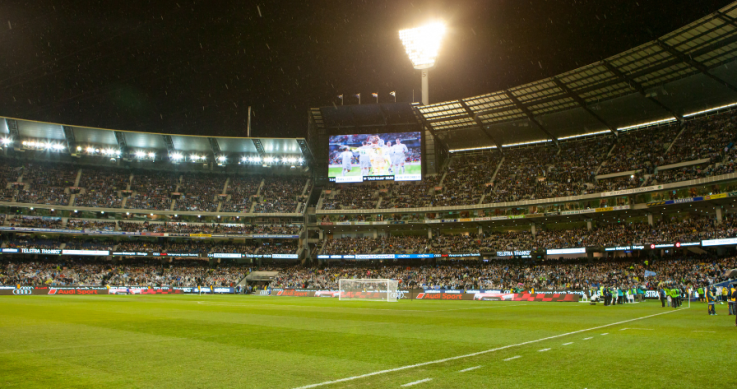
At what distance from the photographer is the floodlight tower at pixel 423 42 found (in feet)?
202

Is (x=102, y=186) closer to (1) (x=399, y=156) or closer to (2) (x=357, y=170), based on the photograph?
(2) (x=357, y=170)

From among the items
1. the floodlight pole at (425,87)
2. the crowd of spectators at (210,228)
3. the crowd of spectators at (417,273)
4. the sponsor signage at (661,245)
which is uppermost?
the floodlight pole at (425,87)

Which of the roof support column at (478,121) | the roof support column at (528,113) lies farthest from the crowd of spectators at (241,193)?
the roof support column at (528,113)

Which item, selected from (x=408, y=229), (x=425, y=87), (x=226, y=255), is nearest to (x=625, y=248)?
(x=408, y=229)

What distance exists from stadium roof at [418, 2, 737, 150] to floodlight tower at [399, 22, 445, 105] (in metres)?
6.61

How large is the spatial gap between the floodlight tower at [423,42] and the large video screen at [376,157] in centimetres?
1052

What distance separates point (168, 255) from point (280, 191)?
20666mm

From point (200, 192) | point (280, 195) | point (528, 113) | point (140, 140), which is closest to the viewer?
point (528, 113)

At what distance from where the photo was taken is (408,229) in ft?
246

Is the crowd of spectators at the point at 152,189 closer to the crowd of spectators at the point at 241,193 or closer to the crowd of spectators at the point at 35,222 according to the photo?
the crowd of spectators at the point at 241,193

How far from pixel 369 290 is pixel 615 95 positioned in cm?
3763

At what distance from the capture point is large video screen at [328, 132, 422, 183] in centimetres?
7038

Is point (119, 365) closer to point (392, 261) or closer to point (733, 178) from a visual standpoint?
point (733, 178)

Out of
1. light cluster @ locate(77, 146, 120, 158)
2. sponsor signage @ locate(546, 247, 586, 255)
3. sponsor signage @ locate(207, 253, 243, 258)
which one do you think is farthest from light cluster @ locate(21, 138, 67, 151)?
sponsor signage @ locate(546, 247, 586, 255)
